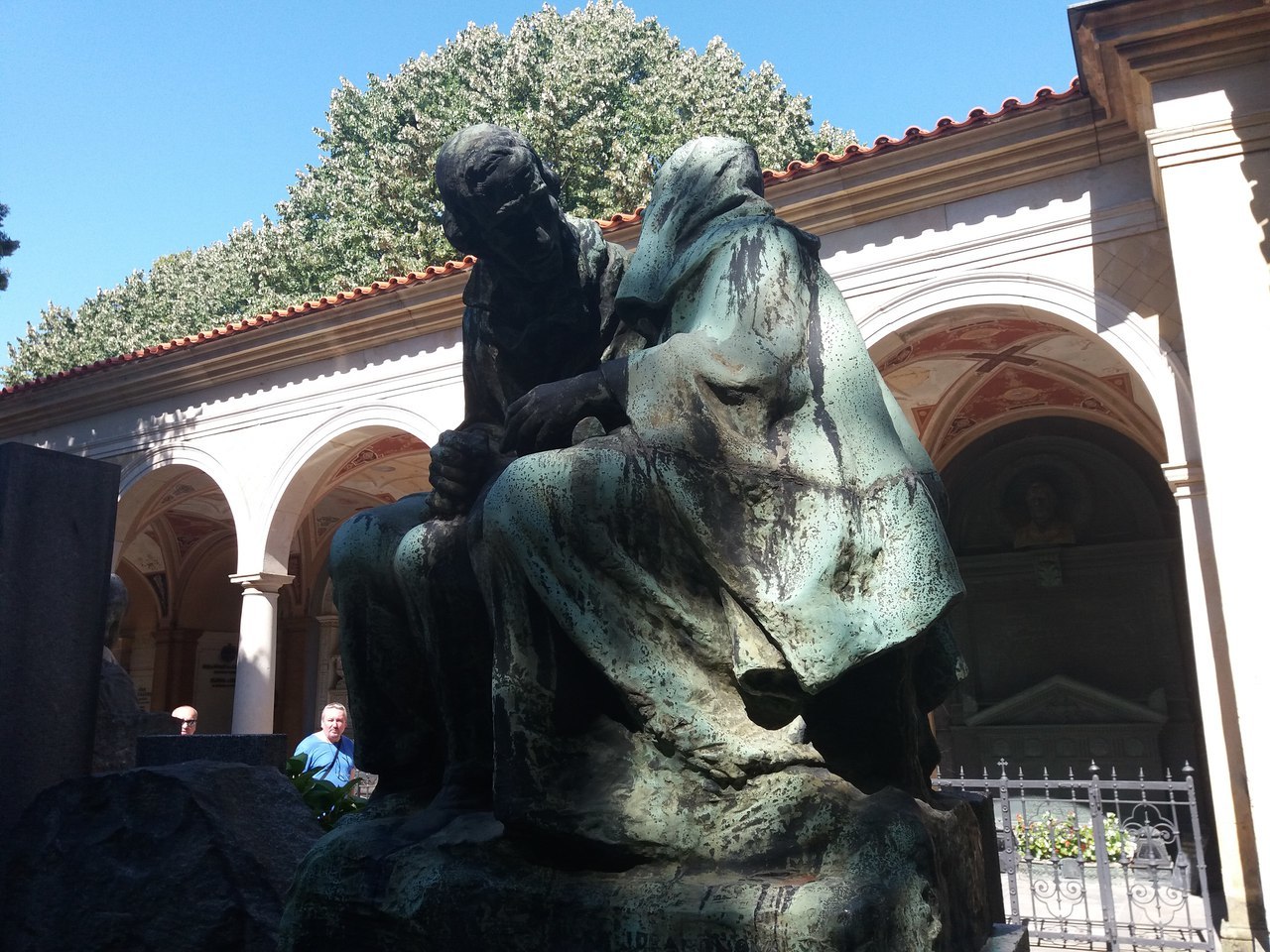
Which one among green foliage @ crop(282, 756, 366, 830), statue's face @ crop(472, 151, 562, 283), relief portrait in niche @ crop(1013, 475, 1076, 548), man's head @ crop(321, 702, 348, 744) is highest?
relief portrait in niche @ crop(1013, 475, 1076, 548)

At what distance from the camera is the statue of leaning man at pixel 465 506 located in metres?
1.70

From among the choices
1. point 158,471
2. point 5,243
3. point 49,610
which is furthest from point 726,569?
point 158,471

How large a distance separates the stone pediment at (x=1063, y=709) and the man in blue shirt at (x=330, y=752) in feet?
Result: 21.6

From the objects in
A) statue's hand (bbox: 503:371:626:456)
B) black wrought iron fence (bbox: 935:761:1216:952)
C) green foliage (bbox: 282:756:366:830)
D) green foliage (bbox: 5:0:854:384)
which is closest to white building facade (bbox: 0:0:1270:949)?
black wrought iron fence (bbox: 935:761:1216:952)

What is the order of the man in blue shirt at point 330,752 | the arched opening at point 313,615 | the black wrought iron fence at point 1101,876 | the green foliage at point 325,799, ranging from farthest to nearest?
1. the arched opening at point 313,615
2. the black wrought iron fence at point 1101,876
3. the man in blue shirt at point 330,752
4. the green foliage at point 325,799

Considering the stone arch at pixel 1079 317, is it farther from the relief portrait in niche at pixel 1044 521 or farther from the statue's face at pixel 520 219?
the statue's face at pixel 520 219

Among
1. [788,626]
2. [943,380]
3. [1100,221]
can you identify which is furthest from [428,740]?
[943,380]

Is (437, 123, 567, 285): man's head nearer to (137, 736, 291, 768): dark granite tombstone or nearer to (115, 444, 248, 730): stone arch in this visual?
(137, 736, 291, 768): dark granite tombstone

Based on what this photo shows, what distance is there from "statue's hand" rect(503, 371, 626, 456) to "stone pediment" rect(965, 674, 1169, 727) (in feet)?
30.6

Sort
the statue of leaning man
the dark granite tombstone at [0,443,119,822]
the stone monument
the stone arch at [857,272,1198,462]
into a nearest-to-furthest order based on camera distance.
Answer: the stone monument → the statue of leaning man → the dark granite tombstone at [0,443,119,822] → the stone arch at [857,272,1198,462]

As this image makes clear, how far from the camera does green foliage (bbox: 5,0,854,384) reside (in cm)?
1800

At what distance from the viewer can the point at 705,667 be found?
1.45 meters

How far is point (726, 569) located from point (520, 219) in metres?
0.78

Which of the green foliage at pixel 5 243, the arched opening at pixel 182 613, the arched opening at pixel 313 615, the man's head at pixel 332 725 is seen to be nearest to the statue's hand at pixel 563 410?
the man's head at pixel 332 725
